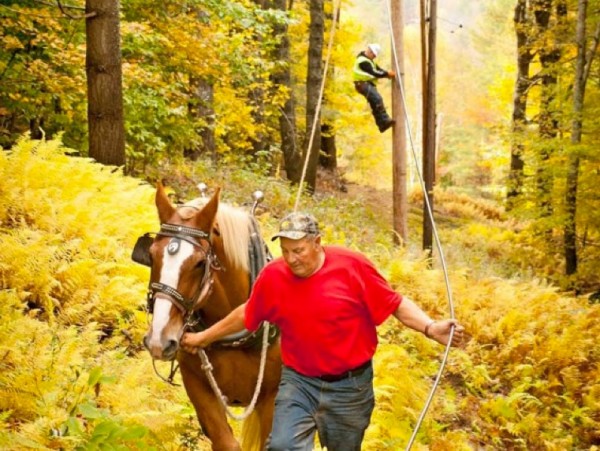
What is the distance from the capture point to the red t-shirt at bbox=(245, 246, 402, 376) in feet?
13.0

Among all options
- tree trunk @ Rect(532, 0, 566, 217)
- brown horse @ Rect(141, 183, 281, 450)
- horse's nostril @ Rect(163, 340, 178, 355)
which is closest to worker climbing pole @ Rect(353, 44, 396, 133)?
tree trunk @ Rect(532, 0, 566, 217)

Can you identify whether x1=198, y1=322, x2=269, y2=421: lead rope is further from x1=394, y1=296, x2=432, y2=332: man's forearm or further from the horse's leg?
x1=394, y1=296, x2=432, y2=332: man's forearm

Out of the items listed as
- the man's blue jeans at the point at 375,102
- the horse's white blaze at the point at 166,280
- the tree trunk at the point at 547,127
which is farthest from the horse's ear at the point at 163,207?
the tree trunk at the point at 547,127

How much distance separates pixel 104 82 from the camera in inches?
377

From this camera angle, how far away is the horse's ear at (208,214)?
405cm

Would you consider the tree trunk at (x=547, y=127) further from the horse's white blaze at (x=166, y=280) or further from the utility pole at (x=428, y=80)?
the horse's white blaze at (x=166, y=280)

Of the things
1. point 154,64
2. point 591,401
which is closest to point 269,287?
point 591,401

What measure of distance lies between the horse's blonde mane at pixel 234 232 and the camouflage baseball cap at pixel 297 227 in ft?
2.08

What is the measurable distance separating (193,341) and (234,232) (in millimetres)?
843

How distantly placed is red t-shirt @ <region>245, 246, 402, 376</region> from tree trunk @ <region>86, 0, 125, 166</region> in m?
6.61

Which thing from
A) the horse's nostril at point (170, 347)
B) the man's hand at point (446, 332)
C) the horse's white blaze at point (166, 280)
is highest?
the horse's white blaze at point (166, 280)

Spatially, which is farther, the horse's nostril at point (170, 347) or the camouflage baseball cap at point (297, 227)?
the camouflage baseball cap at point (297, 227)

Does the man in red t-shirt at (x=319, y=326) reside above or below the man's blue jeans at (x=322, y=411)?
above

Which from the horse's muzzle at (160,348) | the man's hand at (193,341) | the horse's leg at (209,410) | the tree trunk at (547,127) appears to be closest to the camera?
the horse's muzzle at (160,348)
